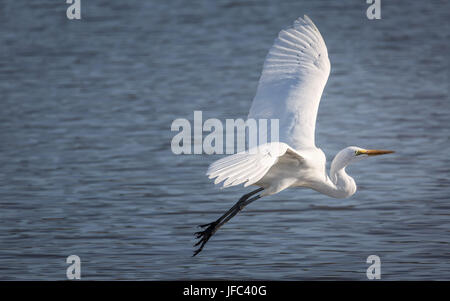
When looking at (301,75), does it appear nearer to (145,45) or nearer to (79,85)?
(79,85)

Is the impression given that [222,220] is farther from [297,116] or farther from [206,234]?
[297,116]

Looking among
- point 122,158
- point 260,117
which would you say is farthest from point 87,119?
point 260,117

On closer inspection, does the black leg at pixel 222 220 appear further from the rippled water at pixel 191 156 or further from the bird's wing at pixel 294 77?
the bird's wing at pixel 294 77

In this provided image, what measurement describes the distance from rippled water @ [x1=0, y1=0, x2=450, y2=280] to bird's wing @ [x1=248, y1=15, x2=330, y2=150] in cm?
126

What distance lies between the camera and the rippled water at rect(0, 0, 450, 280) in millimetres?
8359

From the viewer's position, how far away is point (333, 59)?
16.5 metres

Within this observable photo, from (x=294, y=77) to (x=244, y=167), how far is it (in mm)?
2845

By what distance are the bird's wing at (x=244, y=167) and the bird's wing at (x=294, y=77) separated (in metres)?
2.04

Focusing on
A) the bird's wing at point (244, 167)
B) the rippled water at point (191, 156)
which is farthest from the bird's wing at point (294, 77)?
the bird's wing at point (244, 167)

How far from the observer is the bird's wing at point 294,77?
8.34 meters

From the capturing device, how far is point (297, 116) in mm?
8258

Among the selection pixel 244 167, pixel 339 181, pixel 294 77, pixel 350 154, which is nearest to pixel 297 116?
pixel 294 77

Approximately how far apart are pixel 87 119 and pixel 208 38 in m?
5.51

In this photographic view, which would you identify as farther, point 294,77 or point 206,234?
point 294,77
